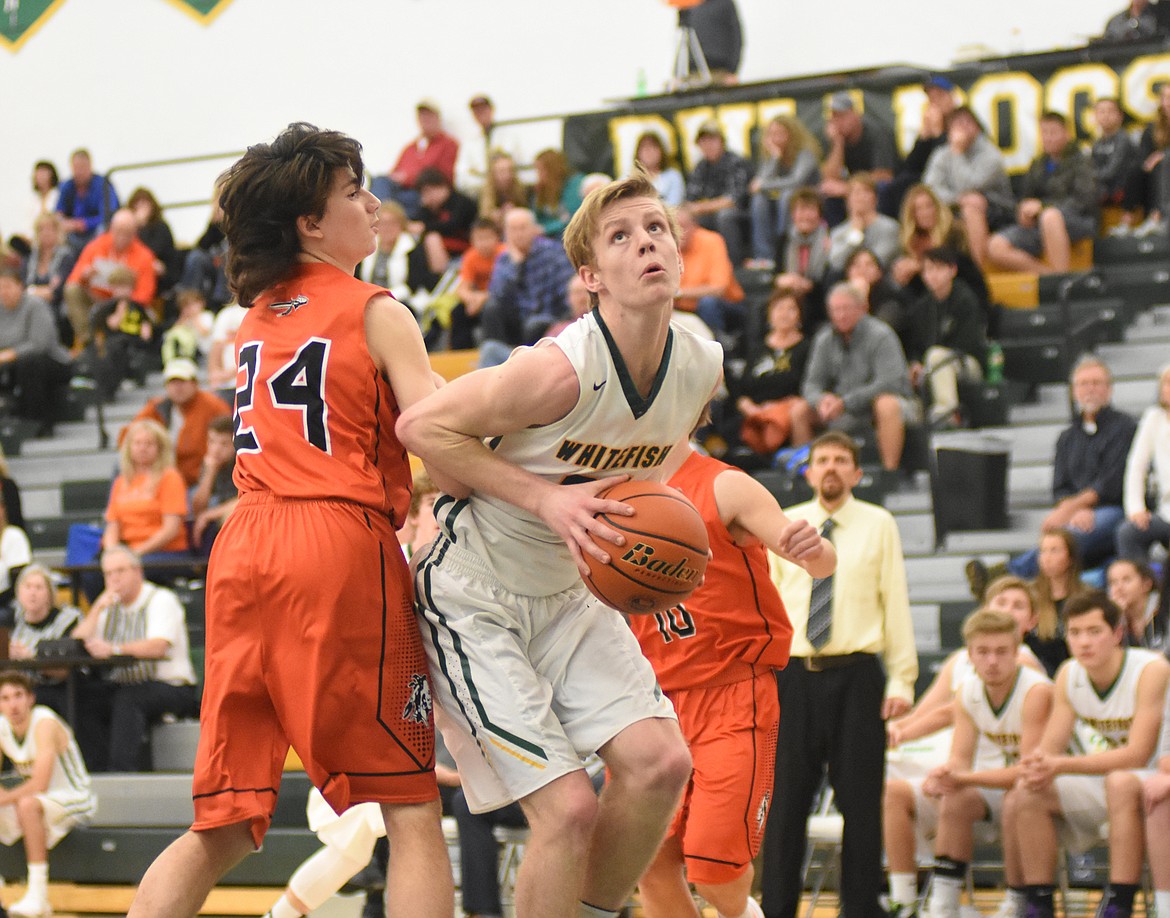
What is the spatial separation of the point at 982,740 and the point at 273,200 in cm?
410

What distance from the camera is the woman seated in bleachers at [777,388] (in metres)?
9.99

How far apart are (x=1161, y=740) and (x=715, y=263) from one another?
17.5 ft

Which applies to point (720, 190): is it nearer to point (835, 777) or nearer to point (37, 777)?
point (37, 777)

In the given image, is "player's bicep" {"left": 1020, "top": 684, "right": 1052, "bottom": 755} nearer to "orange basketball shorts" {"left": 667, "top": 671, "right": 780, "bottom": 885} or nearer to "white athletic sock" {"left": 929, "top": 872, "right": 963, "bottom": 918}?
"white athletic sock" {"left": 929, "top": 872, "right": 963, "bottom": 918}

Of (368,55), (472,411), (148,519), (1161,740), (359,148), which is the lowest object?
(1161,740)

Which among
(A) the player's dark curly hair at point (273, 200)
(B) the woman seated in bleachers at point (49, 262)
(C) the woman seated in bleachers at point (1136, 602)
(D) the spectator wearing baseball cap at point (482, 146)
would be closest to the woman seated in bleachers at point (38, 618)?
(C) the woman seated in bleachers at point (1136, 602)

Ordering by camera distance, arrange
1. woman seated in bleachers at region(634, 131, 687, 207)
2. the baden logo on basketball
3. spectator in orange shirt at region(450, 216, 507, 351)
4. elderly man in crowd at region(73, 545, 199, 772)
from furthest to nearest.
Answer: woman seated in bleachers at region(634, 131, 687, 207), spectator in orange shirt at region(450, 216, 507, 351), elderly man in crowd at region(73, 545, 199, 772), the baden logo on basketball

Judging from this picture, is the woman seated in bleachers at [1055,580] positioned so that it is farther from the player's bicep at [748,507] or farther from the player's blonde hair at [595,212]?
the player's blonde hair at [595,212]

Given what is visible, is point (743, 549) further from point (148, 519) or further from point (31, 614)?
point (148, 519)

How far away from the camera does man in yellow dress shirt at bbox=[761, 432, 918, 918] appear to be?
6.33 metres

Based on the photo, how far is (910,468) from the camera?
9945 mm

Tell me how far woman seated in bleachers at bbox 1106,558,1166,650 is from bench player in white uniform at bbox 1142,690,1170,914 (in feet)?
4.19

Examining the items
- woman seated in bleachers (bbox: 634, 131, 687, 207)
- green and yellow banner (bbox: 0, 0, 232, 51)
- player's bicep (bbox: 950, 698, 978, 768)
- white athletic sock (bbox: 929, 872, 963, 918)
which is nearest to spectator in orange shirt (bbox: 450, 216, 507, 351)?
woman seated in bleachers (bbox: 634, 131, 687, 207)

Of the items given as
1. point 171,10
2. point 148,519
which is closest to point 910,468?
point 148,519
